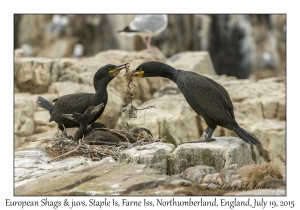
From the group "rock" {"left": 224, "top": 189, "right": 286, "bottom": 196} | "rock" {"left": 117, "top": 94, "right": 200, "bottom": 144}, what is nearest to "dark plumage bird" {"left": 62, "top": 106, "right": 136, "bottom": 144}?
"rock" {"left": 224, "top": 189, "right": 286, "bottom": 196}

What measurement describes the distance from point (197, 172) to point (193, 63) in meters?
12.0

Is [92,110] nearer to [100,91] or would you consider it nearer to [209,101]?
[100,91]

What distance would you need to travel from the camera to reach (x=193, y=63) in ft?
74.9

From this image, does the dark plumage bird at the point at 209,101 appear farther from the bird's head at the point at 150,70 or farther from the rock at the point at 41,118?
the rock at the point at 41,118

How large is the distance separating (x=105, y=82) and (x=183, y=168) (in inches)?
100

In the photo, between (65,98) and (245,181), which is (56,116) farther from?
(245,181)

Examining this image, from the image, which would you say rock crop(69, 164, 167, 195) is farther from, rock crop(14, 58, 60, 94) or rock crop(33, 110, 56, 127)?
rock crop(14, 58, 60, 94)

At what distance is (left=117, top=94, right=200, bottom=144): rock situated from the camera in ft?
62.1

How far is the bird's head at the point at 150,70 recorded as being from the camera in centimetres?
1272

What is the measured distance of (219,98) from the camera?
1230cm

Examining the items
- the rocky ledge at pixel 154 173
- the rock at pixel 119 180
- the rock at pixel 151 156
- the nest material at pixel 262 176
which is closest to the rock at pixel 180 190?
the rocky ledge at pixel 154 173

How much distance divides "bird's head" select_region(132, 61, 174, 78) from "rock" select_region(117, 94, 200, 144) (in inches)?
233

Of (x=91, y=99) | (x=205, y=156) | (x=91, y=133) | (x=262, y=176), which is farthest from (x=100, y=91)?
(x=262, y=176)

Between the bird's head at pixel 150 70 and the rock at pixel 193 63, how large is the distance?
9.28 meters
